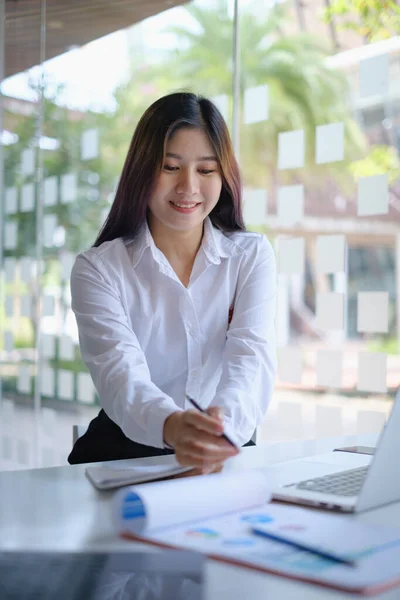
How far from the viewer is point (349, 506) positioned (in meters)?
1.07

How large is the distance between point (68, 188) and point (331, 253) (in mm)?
A: 2367

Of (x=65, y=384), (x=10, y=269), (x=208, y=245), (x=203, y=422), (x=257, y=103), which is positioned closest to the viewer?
(x=203, y=422)

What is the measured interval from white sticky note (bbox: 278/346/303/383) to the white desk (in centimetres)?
188

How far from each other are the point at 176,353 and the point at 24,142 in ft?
11.1

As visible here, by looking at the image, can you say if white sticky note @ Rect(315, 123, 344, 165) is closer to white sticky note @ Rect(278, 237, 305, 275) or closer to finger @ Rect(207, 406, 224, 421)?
white sticky note @ Rect(278, 237, 305, 275)

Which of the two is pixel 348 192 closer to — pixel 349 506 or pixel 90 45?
pixel 90 45

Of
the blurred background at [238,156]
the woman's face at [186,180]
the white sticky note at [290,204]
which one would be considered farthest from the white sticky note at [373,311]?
the woman's face at [186,180]

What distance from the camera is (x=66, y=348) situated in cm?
490

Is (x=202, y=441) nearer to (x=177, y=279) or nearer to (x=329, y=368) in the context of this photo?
(x=177, y=279)

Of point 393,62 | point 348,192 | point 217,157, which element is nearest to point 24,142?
point 393,62

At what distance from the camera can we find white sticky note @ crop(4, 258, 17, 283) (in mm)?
4992

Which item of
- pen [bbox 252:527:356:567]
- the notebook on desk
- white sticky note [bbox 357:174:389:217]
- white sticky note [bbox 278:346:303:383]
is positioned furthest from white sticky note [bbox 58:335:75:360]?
pen [bbox 252:527:356:567]

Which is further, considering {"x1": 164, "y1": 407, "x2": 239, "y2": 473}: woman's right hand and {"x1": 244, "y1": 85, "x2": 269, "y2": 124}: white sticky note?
{"x1": 244, "y1": 85, "x2": 269, "y2": 124}: white sticky note

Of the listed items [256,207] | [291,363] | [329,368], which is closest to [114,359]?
[329,368]
